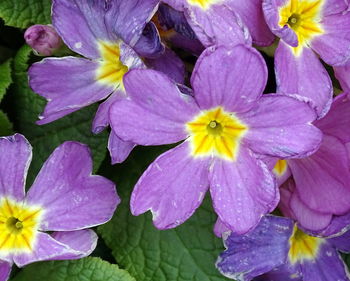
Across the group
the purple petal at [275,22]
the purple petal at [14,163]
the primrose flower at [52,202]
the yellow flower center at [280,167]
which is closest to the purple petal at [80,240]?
the primrose flower at [52,202]

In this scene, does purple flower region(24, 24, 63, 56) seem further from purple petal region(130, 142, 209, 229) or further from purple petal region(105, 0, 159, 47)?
purple petal region(130, 142, 209, 229)

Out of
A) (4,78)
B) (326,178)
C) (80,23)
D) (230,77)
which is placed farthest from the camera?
(4,78)

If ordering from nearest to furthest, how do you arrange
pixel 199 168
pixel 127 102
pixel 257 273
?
pixel 127 102, pixel 199 168, pixel 257 273

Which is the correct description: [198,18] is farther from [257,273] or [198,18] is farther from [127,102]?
[257,273]

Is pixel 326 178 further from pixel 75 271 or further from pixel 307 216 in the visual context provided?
pixel 75 271

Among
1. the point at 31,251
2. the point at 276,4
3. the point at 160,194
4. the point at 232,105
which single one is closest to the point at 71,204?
the point at 31,251

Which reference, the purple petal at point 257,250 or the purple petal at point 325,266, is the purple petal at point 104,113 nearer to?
the purple petal at point 257,250

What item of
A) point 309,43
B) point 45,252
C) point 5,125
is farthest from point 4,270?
point 309,43
